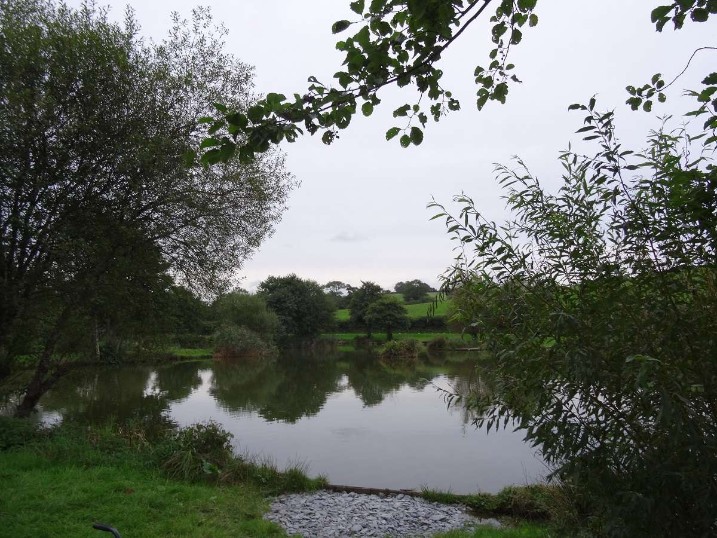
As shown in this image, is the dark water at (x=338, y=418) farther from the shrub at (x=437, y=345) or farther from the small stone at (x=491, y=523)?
the shrub at (x=437, y=345)

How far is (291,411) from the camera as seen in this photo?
57.5 feet

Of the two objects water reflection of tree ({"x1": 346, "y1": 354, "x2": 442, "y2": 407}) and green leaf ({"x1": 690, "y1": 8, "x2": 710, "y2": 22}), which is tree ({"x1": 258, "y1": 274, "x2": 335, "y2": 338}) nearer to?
water reflection of tree ({"x1": 346, "y1": 354, "x2": 442, "y2": 407})

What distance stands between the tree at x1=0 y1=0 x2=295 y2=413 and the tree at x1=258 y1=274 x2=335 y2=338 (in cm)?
4413

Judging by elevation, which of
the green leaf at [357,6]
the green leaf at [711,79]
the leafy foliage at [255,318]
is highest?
the leafy foliage at [255,318]

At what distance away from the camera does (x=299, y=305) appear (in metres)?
58.0

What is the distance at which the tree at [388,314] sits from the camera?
5547cm

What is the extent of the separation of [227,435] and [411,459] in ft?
14.6

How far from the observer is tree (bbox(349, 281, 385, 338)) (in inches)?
2352

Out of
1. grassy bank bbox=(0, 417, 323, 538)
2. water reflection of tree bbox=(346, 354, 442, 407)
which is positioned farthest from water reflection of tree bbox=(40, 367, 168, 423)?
water reflection of tree bbox=(346, 354, 442, 407)

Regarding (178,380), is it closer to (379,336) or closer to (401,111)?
(401,111)

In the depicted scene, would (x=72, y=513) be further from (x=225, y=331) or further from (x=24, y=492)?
(x=225, y=331)

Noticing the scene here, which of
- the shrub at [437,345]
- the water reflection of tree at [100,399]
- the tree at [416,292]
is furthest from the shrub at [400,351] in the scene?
the tree at [416,292]

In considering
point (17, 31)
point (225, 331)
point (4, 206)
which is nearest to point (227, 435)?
point (4, 206)

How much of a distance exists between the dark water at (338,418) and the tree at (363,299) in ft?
97.7
